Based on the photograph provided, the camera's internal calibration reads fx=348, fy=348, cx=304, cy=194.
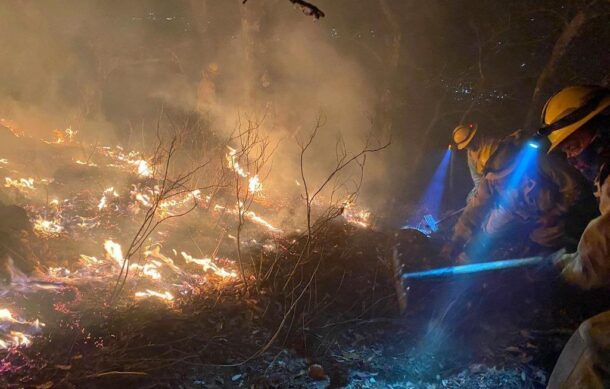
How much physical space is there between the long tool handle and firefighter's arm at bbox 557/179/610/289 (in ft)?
2.12

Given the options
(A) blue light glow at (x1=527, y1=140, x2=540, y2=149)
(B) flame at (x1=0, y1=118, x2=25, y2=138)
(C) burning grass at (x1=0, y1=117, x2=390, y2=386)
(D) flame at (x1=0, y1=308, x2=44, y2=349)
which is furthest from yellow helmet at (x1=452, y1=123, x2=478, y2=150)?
(B) flame at (x1=0, y1=118, x2=25, y2=138)

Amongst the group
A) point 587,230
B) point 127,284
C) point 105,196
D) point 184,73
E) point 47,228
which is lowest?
point 587,230

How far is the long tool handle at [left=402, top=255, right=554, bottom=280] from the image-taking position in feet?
13.0

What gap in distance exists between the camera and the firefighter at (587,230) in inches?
83.3

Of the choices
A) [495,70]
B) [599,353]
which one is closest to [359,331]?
[599,353]

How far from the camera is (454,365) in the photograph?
13.0ft

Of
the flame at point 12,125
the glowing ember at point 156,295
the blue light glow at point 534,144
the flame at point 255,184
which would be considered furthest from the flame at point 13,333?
the flame at point 12,125

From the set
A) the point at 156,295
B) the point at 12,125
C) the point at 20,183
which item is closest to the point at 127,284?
the point at 156,295

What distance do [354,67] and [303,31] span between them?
132 inches

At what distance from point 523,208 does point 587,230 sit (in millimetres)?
1862

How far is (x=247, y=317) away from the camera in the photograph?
5.00 metres

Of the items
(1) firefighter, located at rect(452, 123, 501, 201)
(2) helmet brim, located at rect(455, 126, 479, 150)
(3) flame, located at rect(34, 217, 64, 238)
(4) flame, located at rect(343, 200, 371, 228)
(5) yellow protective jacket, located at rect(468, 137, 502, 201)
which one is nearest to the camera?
(5) yellow protective jacket, located at rect(468, 137, 502, 201)

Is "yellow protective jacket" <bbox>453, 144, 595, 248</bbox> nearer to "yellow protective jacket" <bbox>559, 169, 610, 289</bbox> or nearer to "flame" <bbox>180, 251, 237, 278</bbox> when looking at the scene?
"yellow protective jacket" <bbox>559, 169, 610, 289</bbox>

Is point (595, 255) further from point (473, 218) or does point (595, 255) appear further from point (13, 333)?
point (13, 333)
